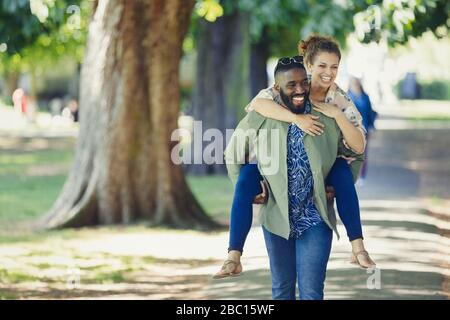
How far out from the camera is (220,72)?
22766 mm

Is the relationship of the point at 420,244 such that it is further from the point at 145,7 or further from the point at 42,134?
the point at 42,134

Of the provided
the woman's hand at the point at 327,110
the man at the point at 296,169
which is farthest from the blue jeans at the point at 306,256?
the woman's hand at the point at 327,110

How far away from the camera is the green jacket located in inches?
196

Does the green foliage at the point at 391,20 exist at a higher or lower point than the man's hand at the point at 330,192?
higher

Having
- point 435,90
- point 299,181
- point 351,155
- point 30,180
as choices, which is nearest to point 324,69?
point 351,155

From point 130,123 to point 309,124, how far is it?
355 inches

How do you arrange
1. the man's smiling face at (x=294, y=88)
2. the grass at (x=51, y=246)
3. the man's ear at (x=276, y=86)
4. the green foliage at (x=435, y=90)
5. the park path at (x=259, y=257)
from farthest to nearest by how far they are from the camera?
the green foliage at (x=435, y=90)
the grass at (x=51, y=246)
the park path at (x=259, y=257)
the man's ear at (x=276, y=86)
the man's smiling face at (x=294, y=88)

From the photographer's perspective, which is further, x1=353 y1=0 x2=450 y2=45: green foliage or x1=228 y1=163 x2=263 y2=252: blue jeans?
x1=353 y1=0 x2=450 y2=45: green foliage

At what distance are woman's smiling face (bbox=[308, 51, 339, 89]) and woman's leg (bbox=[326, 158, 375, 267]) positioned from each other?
0.36m

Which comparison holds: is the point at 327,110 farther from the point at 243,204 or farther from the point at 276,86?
the point at 243,204

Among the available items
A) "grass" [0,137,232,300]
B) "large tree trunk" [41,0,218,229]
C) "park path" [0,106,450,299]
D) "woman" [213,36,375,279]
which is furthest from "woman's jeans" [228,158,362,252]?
"large tree trunk" [41,0,218,229]

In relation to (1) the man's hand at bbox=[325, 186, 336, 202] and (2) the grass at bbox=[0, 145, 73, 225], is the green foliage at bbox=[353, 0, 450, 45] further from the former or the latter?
(2) the grass at bbox=[0, 145, 73, 225]

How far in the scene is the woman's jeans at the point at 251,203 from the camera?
4855 mm

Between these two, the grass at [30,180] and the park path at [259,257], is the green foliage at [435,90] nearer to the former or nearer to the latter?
the grass at [30,180]
